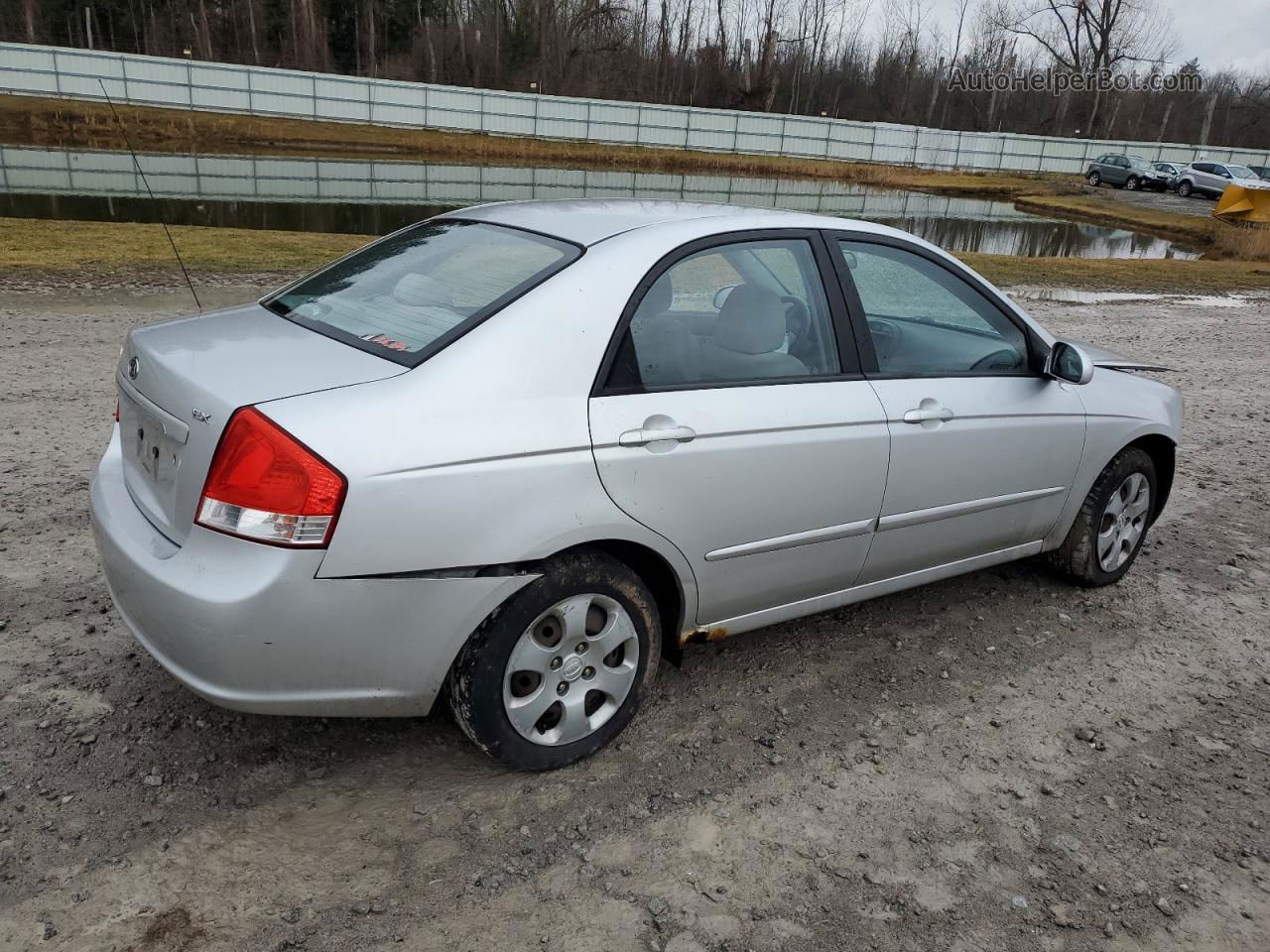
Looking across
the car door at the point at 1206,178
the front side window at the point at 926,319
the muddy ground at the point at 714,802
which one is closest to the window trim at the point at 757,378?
the front side window at the point at 926,319

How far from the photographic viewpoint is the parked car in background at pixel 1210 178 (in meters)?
40.2

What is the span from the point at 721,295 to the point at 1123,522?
7.85 ft

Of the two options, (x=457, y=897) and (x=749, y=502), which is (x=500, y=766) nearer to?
(x=457, y=897)

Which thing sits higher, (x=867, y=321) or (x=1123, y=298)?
(x=867, y=321)

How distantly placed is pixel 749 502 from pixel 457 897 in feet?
4.65

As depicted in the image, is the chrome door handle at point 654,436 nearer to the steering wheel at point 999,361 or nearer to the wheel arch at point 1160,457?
the steering wheel at point 999,361

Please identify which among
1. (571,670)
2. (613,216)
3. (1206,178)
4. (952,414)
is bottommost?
(571,670)

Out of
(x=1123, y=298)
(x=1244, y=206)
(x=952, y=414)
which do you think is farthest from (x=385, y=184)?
(x=1244, y=206)

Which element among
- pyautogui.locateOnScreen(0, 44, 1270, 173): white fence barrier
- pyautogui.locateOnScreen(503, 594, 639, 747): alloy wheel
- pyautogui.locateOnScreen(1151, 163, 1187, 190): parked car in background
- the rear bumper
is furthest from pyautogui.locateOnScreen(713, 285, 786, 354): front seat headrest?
pyautogui.locateOnScreen(1151, 163, 1187, 190): parked car in background

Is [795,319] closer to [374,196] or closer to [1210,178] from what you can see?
[374,196]

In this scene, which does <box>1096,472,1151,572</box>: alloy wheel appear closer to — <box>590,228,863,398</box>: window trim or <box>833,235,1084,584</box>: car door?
<box>833,235,1084,584</box>: car door

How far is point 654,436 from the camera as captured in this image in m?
2.90

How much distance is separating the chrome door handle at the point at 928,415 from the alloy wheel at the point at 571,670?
1.27 m

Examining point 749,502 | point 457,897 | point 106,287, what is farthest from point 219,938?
point 106,287
